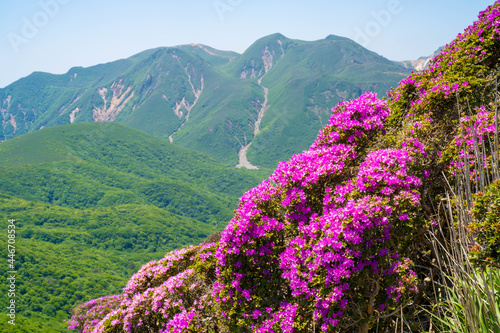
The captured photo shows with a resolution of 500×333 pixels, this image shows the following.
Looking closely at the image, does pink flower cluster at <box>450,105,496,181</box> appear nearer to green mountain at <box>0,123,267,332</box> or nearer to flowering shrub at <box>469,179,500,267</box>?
flowering shrub at <box>469,179,500,267</box>

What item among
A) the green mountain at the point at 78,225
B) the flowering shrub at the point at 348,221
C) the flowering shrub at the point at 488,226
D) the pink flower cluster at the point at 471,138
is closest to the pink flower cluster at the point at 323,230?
the flowering shrub at the point at 348,221

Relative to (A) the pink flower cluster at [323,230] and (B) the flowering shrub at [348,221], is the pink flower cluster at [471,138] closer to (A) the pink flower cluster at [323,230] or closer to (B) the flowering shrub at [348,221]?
(B) the flowering shrub at [348,221]

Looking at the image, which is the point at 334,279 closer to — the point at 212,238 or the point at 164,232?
the point at 212,238

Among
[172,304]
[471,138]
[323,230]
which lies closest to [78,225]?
[172,304]

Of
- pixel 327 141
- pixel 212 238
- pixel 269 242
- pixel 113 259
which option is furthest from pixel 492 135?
pixel 113 259

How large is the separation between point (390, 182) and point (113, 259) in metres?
128

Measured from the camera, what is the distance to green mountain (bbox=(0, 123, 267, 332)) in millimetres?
76750

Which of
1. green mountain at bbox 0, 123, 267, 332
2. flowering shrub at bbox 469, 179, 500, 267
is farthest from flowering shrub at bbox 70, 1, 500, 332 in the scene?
green mountain at bbox 0, 123, 267, 332

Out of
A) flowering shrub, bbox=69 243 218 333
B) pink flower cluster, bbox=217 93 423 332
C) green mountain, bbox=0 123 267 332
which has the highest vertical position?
pink flower cluster, bbox=217 93 423 332

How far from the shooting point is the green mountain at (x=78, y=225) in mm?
76750

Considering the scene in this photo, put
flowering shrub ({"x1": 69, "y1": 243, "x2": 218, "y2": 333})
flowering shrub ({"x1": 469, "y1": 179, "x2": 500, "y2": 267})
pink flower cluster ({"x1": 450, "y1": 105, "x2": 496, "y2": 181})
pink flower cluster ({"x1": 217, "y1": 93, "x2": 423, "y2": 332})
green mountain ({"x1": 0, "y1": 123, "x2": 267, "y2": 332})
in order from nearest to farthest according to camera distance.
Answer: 1. flowering shrub ({"x1": 469, "y1": 179, "x2": 500, "y2": 267})
2. pink flower cluster ({"x1": 217, "y1": 93, "x2": 423, "y2": 332})
3. pink flower cluster ({"x1": 450, "y1": 105, "x2": 496, "y2": 181})
4. flowering shrub ({"x1": 69, "y1": 243, "x2": 218, "y2": 333})
5. green mountain ({"x1": 0, "y1": 123, "x2": 267, "y2": 332})

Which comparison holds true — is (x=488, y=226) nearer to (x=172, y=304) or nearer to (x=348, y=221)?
(x=348, y=221)

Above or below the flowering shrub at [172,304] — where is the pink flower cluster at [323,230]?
above

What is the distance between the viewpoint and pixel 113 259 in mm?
118250
